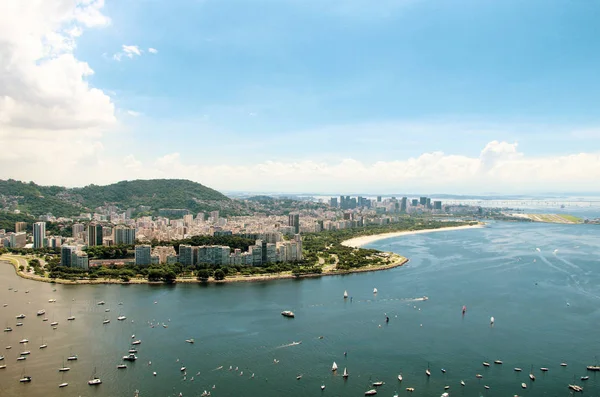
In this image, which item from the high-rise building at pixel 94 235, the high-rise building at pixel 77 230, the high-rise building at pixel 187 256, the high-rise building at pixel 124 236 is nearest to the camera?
the high-rise building at pixel 187 256

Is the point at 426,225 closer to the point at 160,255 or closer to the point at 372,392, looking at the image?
the point at 160,255

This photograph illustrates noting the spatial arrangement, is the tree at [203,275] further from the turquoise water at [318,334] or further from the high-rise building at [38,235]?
the high-rise building at [38,235]

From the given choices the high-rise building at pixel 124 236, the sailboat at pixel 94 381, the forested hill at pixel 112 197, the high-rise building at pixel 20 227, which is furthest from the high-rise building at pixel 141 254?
the forested hill at pixel 112 197

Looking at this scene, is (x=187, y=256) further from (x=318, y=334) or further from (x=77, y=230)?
(x=77, y=230)

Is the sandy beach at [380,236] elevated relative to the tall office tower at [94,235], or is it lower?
lower

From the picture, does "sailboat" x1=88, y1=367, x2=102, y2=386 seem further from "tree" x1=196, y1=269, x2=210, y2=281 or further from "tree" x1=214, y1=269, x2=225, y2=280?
"tree" x1=214, y1=269, x2=225, y2=280

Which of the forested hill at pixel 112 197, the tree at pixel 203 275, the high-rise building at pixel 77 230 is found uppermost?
the forested hill at pixel 112 197
